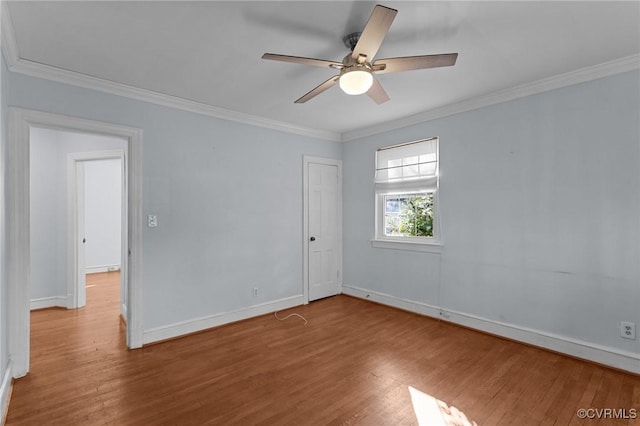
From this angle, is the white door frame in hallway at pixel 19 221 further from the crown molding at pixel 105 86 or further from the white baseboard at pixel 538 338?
the white baseboard at pixel 538 338

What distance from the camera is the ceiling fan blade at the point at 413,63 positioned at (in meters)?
1.90

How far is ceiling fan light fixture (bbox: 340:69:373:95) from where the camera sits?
205 cm

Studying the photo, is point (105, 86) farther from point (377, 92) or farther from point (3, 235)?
point (377, 92)

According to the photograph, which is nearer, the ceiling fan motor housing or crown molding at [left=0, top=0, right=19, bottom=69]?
crown molding at [left=0, top=0, right=19, bottom=69]

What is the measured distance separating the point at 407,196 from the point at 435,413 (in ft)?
9.00

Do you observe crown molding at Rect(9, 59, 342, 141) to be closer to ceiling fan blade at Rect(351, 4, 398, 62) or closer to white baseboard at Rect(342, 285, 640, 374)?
ceiling fan blade at Rect(351, 4, 398, 62)

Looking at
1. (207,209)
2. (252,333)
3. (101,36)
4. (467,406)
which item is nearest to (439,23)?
(101,36)

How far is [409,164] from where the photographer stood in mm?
4195

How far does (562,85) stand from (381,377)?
10.3ft

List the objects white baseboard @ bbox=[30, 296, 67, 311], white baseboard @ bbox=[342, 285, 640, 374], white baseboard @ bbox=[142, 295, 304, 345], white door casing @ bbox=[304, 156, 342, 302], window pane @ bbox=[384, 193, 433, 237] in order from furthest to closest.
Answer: white door casing @ bbox=[304, 156, 342, 302] < white baseboard @ bbox=[30, 296, 67, 311] < window pane @ bbox=[384, 193, 433, 237] < white baseboard @ bbox=[142, 295, 304, 345] < white baseboard @ bbox=[342, 285, 640, 374]

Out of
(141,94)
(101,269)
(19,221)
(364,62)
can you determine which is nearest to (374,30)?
(364,62)

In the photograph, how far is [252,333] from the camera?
11.4ft

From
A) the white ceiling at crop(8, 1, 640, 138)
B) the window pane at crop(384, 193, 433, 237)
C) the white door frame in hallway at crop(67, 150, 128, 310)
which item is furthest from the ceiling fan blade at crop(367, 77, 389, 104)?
the white door frame in hallway at crop(67, 150, 128, 310)

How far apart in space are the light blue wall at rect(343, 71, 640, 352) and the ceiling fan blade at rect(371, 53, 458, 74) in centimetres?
180
